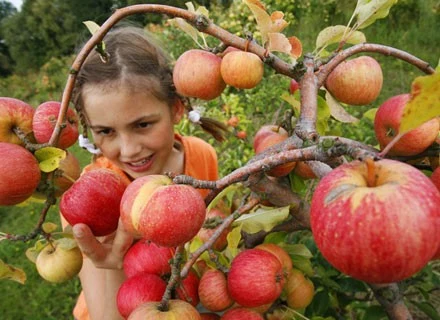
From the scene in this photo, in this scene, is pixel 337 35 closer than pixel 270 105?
Yes

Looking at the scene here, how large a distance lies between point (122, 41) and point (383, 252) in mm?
1350

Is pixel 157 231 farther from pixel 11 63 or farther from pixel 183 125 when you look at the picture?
pixel 11 63

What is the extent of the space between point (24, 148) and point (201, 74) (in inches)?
14.4

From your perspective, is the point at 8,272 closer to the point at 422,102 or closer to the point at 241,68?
the point at 241,68

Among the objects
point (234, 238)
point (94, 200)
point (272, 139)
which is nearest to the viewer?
point (94, 200)

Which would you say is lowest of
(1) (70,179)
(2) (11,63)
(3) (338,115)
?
(2) (11,63)

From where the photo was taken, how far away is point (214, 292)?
83 cm

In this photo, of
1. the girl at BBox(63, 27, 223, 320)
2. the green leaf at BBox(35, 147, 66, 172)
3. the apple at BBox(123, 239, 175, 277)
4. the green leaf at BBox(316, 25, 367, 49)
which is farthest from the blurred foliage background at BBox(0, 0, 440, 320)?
the apple at BBox(123, 239, 175, 277)

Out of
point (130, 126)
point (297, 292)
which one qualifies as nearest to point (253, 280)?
point (297, 292)

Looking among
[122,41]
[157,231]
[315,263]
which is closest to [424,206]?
[157,231]

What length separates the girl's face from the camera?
129 cm

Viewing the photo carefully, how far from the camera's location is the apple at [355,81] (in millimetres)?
820

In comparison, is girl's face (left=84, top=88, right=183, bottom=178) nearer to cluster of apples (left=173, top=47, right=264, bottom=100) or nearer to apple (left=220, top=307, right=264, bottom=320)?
cluster of apples (left=173, top=47, right=264, bottom=100)

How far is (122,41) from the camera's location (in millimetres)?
1540
